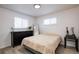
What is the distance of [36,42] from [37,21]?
45cm

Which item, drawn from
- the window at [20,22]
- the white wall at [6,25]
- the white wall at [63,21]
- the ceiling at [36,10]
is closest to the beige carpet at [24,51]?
the white wall at [6,25]

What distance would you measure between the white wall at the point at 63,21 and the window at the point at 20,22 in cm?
28

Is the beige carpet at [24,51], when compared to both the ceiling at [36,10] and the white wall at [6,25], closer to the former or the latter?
the white wall at [6,25]

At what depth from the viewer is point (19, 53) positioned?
1.16 m

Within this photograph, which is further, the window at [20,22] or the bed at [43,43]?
the window at [20,22]

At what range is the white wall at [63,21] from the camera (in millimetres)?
1185

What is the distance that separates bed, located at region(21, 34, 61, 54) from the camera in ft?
3.60

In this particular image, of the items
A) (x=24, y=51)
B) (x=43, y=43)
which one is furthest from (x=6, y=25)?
(x=43, y=43)

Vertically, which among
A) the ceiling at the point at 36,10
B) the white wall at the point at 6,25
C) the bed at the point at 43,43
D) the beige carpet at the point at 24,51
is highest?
the ceiling at the point at 36,10

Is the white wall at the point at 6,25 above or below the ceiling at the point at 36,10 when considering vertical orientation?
below

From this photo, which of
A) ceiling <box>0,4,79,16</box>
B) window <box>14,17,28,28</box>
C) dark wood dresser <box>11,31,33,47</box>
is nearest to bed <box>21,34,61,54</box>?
dark wood dresser <box>11,31,33,47</box>

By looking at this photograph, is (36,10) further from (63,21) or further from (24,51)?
(24,51)
